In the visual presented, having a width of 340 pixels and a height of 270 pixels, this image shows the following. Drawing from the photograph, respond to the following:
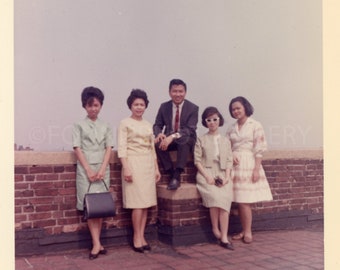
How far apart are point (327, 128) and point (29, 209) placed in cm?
317

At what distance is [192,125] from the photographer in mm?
5199

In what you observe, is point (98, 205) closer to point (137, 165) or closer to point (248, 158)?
point (137, 165)

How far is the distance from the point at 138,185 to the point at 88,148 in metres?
0.71

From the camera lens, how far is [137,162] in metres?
4.73

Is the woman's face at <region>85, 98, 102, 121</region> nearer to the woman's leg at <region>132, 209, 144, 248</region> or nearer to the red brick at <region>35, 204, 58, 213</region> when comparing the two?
the red brick at <region>35, 204, 58, 213</region>

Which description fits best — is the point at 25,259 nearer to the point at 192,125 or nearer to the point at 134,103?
the point at 134,103

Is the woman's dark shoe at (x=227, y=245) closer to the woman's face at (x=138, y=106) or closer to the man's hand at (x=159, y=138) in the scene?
the man's hand at (x=159, y=138)

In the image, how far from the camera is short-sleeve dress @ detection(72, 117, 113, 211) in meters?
4.55

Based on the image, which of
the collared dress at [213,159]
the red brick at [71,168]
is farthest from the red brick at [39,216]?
the collared dress at [213,159]

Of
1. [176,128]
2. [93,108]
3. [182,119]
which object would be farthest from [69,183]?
[182,119]
